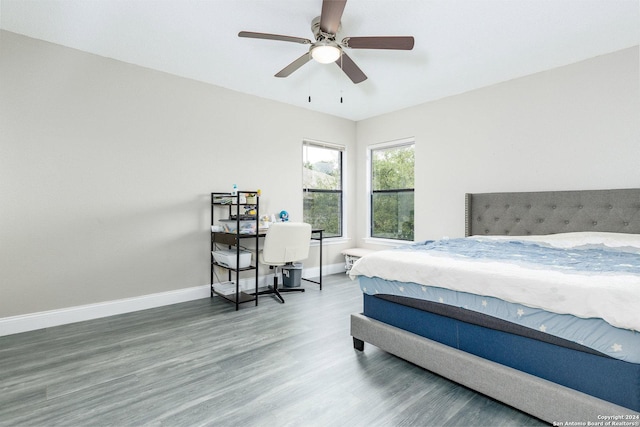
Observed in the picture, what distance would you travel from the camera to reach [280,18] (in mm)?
2396

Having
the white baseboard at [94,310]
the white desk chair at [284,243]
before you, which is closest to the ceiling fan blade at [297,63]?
the white desk chair at [284,243]

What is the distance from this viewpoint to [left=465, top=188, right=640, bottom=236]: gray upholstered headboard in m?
2.76

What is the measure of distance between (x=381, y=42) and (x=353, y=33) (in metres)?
0.50

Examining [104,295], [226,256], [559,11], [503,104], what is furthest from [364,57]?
[104,295]

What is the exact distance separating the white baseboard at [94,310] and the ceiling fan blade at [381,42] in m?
2.93

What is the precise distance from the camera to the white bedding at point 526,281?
1.26 metres

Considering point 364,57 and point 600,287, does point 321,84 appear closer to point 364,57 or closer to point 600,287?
point 364,57

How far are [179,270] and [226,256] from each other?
636mm

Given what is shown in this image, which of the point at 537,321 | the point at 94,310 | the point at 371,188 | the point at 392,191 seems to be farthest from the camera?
the point at 371,188

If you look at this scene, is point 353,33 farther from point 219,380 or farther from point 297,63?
point 219,380

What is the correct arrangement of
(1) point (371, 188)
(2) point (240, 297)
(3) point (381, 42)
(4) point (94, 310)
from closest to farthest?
(3) point (381, 42), (4) point (94, 310), (2) point (240, 297), (1) point (371, 188)

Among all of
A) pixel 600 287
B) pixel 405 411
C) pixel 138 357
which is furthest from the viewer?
pixel 138 357

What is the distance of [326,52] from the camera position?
234cm

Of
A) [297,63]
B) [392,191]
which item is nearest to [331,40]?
[297,63]
